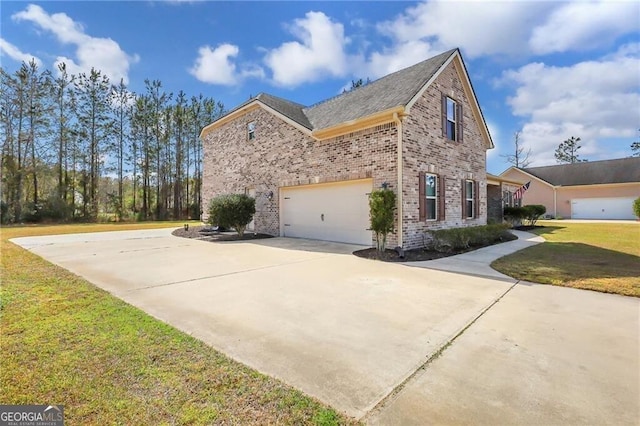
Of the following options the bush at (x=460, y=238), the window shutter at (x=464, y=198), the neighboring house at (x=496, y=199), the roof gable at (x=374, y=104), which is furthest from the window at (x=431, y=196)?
the neighboring house at (x=496, y=199)

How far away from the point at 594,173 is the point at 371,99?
105 ft

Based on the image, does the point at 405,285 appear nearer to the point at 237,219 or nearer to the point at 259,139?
the point at 237,219

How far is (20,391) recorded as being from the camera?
2244mm

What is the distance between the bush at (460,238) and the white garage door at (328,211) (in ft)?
7.26

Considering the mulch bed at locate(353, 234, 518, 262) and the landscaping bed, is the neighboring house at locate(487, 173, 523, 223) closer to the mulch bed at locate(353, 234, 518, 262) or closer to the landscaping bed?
the landscaping bed

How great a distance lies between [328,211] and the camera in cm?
1166

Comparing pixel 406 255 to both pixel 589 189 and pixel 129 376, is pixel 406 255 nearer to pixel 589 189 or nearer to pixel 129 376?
pixel 129 376

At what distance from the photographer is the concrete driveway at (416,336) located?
219 cm

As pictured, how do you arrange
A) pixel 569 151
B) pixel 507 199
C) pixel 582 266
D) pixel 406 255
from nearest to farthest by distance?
pixel 582 266, pixel 406 255, pixel 507 199, pixel 569 151

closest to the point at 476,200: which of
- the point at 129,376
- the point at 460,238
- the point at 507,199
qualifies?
the point at 460,238

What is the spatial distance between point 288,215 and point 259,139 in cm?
440

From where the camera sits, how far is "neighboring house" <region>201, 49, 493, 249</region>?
9508 millimetres

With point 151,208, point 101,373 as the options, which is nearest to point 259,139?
point 101,373

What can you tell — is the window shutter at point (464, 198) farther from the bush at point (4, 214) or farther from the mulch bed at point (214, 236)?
the bush at point (4, 214)
